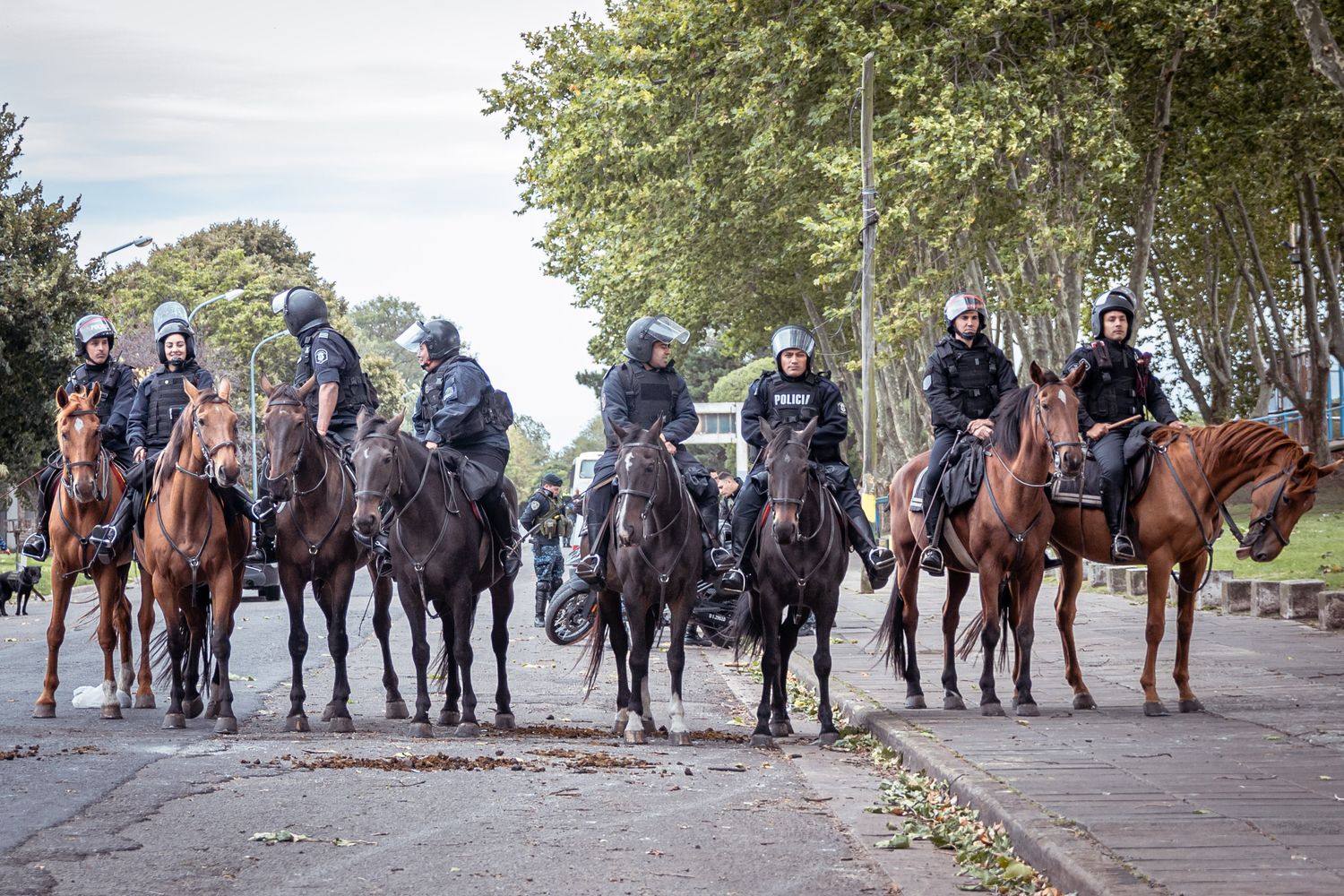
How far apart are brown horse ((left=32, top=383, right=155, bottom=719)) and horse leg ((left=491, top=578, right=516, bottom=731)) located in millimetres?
2587

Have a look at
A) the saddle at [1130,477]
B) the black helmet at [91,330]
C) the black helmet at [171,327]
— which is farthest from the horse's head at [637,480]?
the black helmet at [91,330]

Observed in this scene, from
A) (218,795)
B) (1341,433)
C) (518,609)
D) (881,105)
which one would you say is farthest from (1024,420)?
(1341,433)

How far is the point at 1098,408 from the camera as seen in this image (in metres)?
13.3

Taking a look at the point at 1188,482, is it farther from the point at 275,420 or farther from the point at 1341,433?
the point at 1341,433

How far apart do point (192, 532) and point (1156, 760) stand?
6504 mm

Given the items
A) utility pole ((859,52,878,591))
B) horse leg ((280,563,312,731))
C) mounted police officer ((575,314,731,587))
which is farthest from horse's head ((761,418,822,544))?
utility pole ((859,52,878,591))

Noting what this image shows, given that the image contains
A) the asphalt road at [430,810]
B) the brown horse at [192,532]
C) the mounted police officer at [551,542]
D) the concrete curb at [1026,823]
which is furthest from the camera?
the mounted police officer at [551,542]

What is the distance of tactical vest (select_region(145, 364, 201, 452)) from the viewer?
43.2ft

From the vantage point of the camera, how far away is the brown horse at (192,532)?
11.9 metres

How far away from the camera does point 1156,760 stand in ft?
30.6

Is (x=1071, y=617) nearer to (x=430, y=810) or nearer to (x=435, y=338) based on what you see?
(x=435, y=338)

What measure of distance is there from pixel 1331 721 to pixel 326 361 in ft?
23.6

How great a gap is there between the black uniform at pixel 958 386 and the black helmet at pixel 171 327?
5474mm

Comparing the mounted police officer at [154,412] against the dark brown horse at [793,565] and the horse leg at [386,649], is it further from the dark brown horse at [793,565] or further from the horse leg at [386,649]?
the dark brown horse at [793,565]
